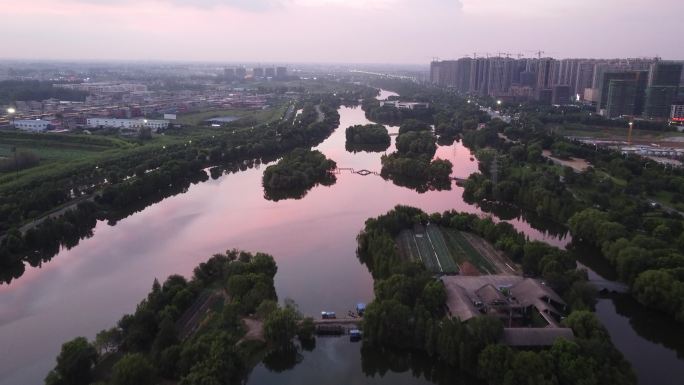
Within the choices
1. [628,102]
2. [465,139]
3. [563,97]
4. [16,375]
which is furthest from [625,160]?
[563,97]

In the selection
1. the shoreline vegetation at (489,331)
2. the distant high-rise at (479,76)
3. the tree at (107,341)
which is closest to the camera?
the shoreline vegetation at (489,331)

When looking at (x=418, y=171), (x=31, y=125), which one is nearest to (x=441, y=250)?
(x=418, y=171)

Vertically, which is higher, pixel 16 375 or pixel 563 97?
pixel 563 97

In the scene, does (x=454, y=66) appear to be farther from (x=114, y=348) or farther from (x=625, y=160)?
(x=114, y=348)

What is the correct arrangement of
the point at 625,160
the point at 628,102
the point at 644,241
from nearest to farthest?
1. the point at 644,241
2. the point at 625,160
3. the point at 628,102

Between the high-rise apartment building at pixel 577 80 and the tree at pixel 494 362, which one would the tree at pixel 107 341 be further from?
the high-rise apartment building at pixel 577 80

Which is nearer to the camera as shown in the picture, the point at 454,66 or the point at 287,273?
the point at 287,273

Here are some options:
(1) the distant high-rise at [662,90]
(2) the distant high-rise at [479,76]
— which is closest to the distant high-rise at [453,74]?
(2) the distant high-rise at [479,76]
